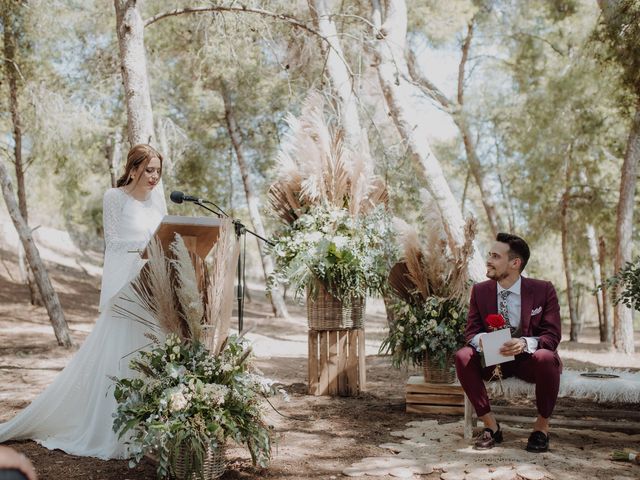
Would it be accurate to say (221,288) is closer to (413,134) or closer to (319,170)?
(319,170)

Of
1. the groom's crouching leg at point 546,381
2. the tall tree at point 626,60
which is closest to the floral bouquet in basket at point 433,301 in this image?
the groom's crouching leg at point 546,381

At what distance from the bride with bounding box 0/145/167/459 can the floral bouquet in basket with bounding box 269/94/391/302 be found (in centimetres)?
157

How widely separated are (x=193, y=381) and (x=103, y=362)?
3.56 ft

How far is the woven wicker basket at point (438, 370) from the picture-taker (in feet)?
15.0

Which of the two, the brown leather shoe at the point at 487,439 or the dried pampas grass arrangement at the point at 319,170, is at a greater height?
the dried pampas grass arrangement at the point at 319,170

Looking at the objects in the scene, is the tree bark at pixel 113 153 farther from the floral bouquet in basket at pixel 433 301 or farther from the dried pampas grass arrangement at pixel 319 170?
the floral bouquet in basket at pixel 433 301

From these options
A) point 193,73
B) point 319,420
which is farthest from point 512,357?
point 193,73

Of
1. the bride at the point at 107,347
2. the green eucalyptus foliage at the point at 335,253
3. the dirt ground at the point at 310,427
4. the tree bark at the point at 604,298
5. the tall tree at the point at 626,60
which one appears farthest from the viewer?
the tree bark at the point at 604,298

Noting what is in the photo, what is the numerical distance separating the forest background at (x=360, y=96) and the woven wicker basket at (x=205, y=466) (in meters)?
2.54

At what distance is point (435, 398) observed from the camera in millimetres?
4602

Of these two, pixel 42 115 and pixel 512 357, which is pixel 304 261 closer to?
pixel 512 357

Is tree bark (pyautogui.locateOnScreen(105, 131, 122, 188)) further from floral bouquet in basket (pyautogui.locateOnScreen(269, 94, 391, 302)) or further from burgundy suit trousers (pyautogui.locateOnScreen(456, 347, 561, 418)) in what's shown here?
burgundy suit trousers (pyautogui.locateOnScreen(456, 347, 561, 418))

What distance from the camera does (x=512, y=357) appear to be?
364cm

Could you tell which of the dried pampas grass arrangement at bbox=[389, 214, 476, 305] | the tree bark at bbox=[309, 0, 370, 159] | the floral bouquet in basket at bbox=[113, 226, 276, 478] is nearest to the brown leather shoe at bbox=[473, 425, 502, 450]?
the dried pampas grass arrangement at bbox=[389, 214, 476, 305]
